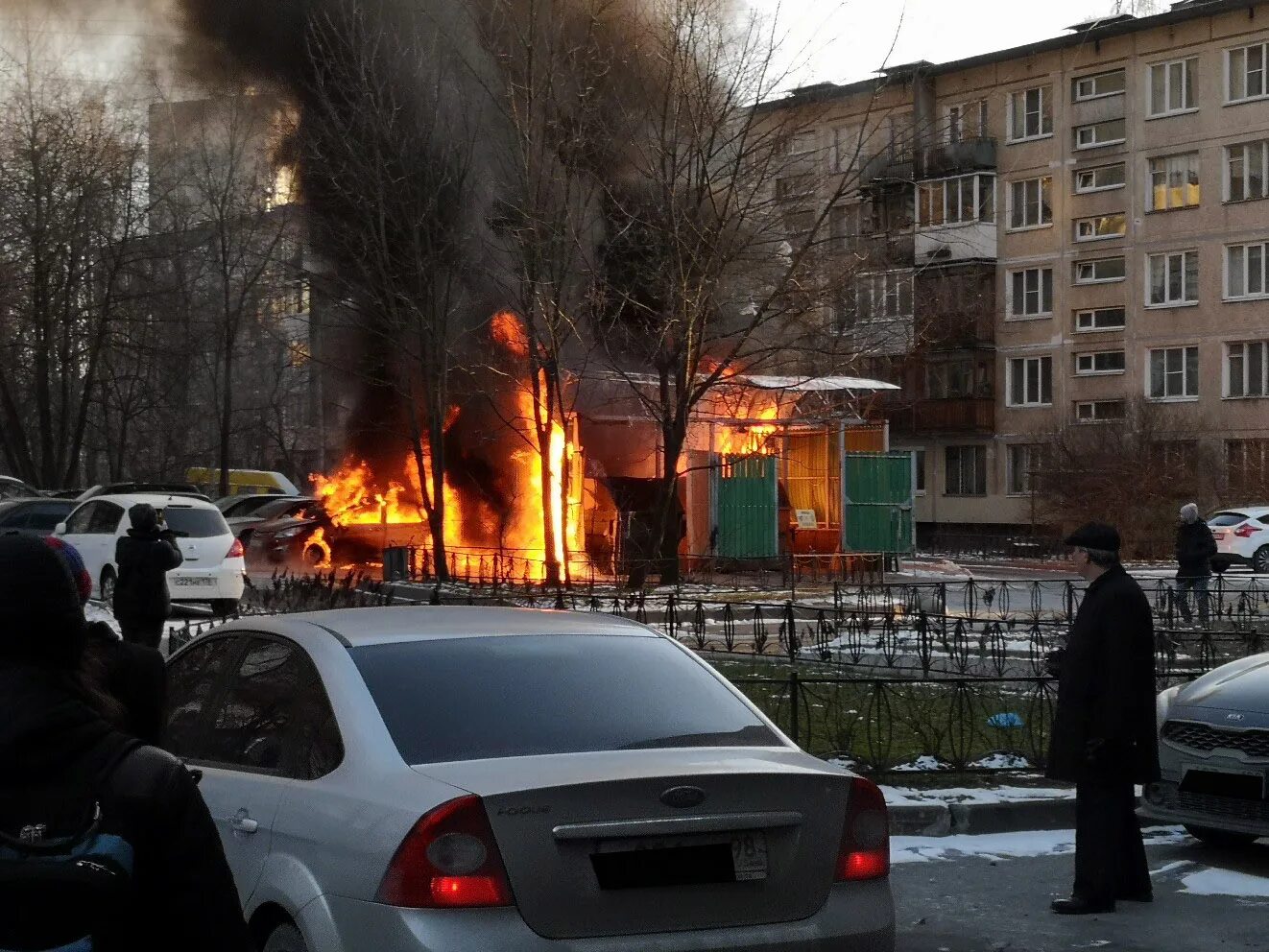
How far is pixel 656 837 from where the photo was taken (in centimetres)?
444

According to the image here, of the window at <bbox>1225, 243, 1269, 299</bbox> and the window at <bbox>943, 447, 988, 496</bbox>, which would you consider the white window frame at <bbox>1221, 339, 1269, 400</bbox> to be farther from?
the window at <bbox>943, 447, 988, 496</bbox>

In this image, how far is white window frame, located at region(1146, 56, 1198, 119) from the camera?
49781 mm

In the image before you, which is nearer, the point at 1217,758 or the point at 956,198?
the point at 1217,758

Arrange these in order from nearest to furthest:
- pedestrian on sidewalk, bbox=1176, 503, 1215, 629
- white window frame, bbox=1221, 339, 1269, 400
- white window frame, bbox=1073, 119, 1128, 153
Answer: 1. pedestrian on sidewalk, bbox=1176, 503, 1215, 629
2. white window frame, bbox=1221, 339, 1269, 400
3. white window frame, bbox=1073, 119, 1128, 153

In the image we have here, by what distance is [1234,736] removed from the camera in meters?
8.12

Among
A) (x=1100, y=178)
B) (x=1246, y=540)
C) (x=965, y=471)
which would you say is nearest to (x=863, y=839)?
(x=1246, y=540)

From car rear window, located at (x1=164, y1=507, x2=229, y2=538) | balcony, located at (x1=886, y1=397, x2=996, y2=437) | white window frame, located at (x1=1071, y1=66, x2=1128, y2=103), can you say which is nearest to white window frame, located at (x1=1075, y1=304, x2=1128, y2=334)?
balcony, located at (x1=886, y1=397, x2=996, y2=437)

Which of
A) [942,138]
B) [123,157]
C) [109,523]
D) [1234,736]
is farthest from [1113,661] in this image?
[942,138]

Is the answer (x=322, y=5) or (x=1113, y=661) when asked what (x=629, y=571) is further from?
(x=1113, y=661)

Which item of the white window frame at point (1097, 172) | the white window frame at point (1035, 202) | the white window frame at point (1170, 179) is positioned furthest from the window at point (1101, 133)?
the white window frame at point (1035, 202)

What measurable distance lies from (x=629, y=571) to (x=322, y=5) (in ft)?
37.0

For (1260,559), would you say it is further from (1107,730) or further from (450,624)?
(450,624)

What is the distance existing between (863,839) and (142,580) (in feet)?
28.7

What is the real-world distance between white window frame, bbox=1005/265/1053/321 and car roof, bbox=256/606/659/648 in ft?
163
